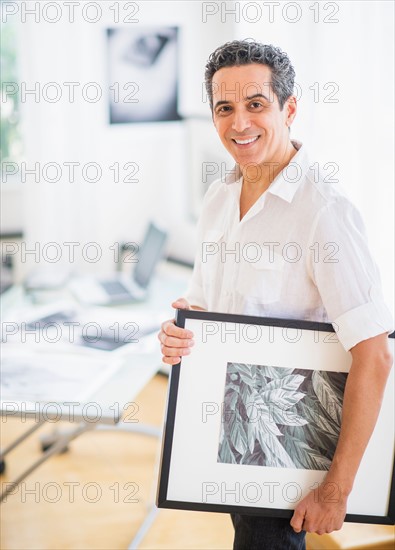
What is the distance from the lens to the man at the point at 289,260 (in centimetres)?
137

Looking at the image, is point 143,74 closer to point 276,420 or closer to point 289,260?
point 289,260

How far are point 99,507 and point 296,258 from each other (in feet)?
5.40

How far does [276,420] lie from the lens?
5.03ft

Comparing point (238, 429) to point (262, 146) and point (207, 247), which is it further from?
point (262, 146)

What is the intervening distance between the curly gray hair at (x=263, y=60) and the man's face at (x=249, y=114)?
0.04ft

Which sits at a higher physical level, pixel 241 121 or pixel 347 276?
A: pixel 241 121

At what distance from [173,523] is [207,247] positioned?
4.35 ft

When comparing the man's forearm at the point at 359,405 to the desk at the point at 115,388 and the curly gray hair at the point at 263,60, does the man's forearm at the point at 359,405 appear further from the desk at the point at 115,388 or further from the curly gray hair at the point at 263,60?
the desk at the point at 115,388

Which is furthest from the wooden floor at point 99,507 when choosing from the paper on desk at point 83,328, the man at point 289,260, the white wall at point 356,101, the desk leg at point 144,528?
the white wall at point 356,101

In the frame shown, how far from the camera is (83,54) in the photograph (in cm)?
384

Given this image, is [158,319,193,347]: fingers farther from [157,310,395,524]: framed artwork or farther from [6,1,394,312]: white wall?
[6,1,394,312]: white wall

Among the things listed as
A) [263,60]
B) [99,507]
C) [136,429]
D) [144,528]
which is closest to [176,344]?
[263,60]

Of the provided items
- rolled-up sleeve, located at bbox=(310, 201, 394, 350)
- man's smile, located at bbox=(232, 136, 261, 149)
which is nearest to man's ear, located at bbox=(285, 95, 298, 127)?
man's smile, located at bbox=(232, 136, 261, 149)

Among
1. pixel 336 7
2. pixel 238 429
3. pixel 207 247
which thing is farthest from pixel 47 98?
pixel 238 429
